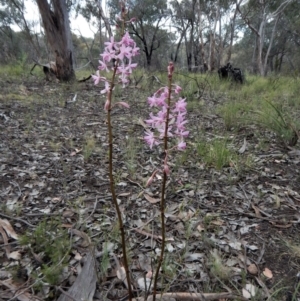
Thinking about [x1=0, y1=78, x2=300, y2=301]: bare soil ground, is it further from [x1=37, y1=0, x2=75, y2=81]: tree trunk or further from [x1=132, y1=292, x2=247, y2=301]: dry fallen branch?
[x1=37, y1=0, x2=75, y2=81]: tree trunk

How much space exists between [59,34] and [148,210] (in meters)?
6.56

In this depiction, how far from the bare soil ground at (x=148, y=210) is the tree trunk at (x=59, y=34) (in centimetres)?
392

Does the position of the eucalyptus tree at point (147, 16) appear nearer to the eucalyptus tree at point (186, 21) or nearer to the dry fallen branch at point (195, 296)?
the eucalyptus tree at point (186, 21)

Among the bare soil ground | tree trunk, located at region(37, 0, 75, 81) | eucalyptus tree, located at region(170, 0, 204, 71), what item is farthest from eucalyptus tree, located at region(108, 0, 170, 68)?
the bare soil ground

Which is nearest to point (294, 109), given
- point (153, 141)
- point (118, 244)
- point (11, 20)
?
point (118, 244)

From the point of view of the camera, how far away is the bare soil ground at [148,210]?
5.34ft

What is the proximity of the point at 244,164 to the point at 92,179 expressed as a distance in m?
1.57

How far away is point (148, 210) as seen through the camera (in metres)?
2.27

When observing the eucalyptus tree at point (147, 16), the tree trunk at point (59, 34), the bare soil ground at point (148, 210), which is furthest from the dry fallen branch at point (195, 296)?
the eucalyptus tree at point (147, 16)

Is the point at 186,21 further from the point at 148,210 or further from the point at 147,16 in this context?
the point at 148,210

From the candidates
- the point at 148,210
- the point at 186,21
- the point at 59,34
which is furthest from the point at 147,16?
the point at 148,210

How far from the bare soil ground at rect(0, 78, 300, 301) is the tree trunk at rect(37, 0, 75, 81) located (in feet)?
12.9

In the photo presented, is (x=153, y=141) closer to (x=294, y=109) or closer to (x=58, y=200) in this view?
(x=58, y=200)

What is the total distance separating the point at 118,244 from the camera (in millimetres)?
1868
